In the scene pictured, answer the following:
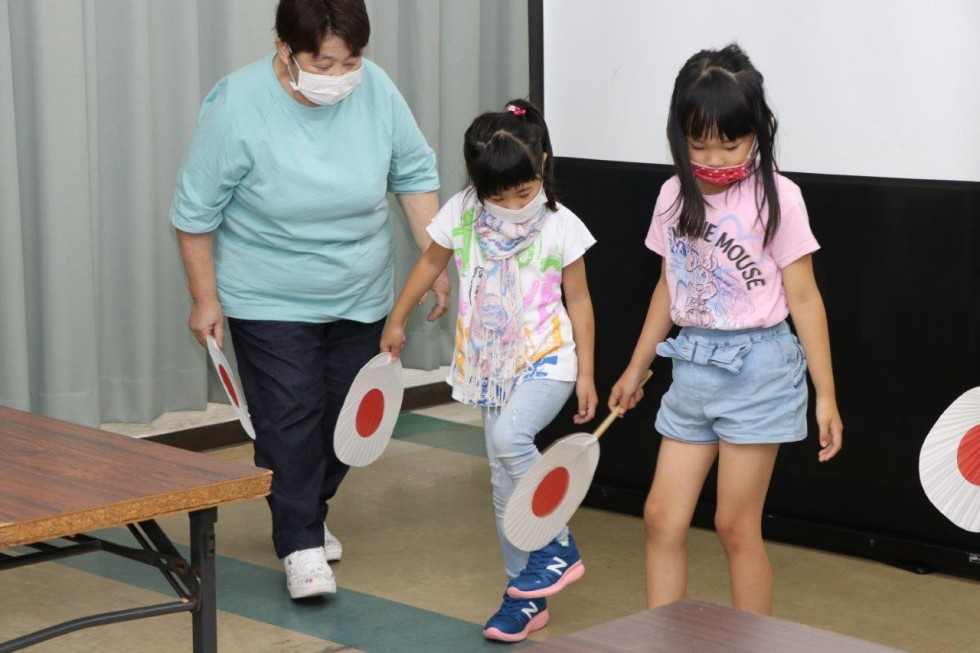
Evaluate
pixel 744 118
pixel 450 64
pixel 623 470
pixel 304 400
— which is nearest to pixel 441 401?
pixel 450 64

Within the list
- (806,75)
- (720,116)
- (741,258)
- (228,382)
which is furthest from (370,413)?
(806,75)

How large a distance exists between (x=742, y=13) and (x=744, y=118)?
1037 mm

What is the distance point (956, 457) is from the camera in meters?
1.87

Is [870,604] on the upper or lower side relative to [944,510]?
lower

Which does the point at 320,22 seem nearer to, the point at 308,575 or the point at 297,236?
the point at 297,236

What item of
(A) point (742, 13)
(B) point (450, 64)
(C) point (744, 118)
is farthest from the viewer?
(B) point (450, 64)

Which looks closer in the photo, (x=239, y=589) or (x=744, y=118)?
(x=744, y=118)

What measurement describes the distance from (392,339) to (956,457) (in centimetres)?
124

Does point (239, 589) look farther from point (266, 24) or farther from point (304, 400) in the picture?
point (266, 24)

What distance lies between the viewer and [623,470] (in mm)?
3420

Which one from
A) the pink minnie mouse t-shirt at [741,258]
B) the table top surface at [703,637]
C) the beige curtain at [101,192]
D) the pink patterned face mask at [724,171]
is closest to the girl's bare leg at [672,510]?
the pink minnie mouse t-shirt at [741,258]

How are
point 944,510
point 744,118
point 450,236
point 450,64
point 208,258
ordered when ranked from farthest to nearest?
point 450,64, point 208,258, point 450,236, point 744,118, point 944,510

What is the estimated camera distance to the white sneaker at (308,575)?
2.79 m

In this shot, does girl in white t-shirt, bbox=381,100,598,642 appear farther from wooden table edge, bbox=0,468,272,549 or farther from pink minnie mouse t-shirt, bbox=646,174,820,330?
wooden table edge, bbox=0,468,272,549
